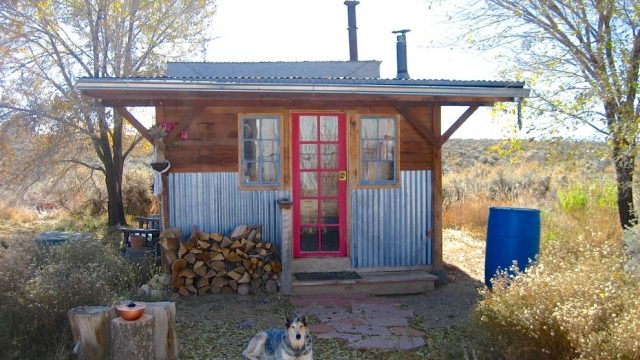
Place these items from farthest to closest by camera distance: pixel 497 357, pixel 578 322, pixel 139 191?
pixel 139 191
pixel 497 357
pixel 578 322

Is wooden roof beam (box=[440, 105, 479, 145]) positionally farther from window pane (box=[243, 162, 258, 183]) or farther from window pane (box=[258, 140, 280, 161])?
window pane (box=[243, 162, 258, 183])

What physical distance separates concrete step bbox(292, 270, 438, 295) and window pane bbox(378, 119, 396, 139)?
204cm

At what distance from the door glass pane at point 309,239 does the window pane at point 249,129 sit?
155cm

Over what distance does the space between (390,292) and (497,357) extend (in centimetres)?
360

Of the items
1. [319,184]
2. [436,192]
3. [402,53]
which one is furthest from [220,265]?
[402,53]

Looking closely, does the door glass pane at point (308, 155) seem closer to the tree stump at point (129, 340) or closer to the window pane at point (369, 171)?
the window pane at point (369, 171)

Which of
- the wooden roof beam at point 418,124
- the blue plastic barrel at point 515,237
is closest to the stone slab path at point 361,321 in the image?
the blue plastic barrel at point 515,237

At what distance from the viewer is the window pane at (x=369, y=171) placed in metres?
9.18

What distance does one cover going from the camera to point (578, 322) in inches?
177

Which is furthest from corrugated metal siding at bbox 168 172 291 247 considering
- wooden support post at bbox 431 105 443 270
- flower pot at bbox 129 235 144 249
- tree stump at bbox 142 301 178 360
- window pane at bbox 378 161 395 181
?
tree stump at bbox 142 301 178 360

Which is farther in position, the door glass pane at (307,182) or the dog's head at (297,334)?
the door glass pane at (307,182)

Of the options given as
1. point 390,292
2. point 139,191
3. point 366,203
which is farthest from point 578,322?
point 139,191

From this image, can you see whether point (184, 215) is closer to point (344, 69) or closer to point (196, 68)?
point (196, 68)

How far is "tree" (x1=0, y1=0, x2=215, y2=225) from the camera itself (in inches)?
562
